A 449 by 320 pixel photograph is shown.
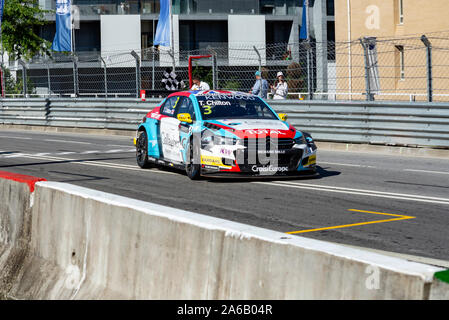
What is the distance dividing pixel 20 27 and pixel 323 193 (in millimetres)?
44090

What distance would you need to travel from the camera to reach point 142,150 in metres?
14.6

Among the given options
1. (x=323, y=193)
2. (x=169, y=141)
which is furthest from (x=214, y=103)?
(x=323, y=193)

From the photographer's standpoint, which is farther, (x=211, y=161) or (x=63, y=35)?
(x=63, y=35)

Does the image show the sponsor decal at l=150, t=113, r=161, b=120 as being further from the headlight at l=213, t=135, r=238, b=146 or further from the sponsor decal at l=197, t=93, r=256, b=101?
the headlight at l=213, t=135, r=238, b=146

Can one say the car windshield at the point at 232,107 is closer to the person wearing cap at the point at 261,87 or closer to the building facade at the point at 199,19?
the person wearing cap at the point at 261,87

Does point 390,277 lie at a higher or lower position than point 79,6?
lower

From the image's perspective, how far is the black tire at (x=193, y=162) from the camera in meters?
12.4

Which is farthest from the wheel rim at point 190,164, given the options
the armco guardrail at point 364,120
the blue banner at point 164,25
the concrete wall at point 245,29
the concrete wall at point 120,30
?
the concrete wall at point 245,29

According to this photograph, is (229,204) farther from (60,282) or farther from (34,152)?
(34,152)

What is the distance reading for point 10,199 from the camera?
23.6 ft

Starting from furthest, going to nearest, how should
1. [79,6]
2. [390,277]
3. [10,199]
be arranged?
[79,6]
[10,199]
[390,277]

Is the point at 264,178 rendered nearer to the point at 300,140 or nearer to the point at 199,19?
the point at 300,140

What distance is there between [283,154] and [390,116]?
626 centimetres
